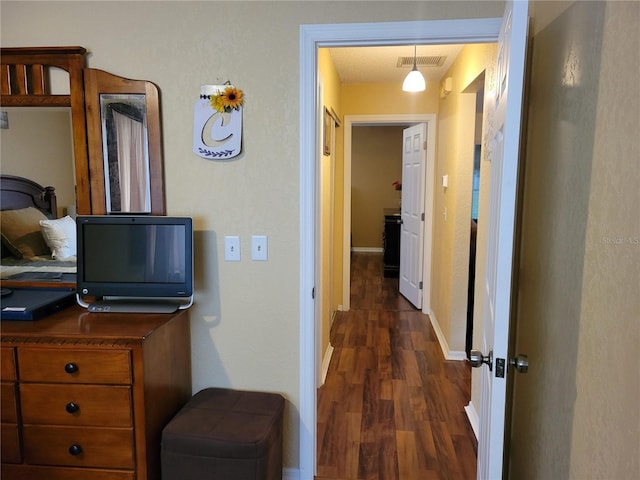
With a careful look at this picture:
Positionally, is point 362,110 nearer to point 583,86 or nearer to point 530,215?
point 530,215

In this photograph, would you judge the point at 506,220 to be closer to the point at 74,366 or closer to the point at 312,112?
the point at 312,112

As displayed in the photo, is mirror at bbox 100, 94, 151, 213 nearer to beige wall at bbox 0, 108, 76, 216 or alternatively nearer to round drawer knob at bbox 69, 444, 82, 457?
beige wall at bbox 0, 108, 76, 216

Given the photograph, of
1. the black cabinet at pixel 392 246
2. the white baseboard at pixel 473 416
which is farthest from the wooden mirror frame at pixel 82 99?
the black cabinet at pixel 392 246

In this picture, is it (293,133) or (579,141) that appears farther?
(293,133)

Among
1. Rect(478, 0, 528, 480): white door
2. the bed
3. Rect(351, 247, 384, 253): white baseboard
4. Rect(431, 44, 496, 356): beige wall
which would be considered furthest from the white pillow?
Rect(351, 247, 384, 253): white baseboard

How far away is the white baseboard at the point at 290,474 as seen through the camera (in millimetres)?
2072

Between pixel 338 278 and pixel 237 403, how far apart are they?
288 centimetres

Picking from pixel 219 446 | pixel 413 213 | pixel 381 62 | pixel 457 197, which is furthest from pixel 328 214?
pixel 219 446

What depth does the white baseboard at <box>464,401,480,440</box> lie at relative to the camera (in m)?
2.49

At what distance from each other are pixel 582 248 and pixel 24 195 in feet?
7.45

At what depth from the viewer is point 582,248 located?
1.10 metres

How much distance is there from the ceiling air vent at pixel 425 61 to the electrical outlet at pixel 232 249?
2.44 m

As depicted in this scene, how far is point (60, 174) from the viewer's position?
199 centimetres

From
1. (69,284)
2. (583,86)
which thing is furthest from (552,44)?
(69,284)
